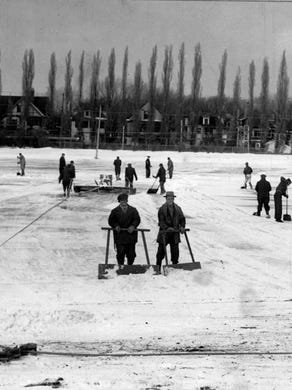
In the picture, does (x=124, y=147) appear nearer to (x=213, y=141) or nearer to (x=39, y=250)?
(x=213, y=141)

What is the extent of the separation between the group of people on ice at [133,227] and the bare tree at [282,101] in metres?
68.7

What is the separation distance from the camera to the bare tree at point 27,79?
249 feet

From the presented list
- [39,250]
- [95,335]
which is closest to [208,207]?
[39,250]

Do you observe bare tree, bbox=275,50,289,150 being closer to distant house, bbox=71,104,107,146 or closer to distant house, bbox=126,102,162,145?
distant house, bbox=126,102,162,145

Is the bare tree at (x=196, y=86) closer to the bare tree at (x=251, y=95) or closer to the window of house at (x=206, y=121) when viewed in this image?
the bare tree at (x=251, y=95)

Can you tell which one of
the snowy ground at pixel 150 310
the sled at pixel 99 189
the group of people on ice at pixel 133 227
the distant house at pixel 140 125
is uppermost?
the distant house at pixel 140 125

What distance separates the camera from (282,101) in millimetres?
75875

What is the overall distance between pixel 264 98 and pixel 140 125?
54.0 ft

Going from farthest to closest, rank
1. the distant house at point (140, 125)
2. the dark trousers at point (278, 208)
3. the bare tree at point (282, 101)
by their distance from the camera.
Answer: the distant house at point (140, 125)
the bare tree at point (282, 101)
the dark trousers at point (278, 208)

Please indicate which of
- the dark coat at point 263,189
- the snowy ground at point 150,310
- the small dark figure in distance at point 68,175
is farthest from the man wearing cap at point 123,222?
the small dark figure in distance at point 68,175

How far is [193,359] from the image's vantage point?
18.5 ft

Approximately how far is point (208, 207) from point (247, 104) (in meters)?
59.4

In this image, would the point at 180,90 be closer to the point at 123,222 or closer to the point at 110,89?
the point at 110,89

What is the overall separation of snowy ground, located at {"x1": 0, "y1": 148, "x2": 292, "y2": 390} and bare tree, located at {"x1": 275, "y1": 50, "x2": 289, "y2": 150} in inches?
2407
